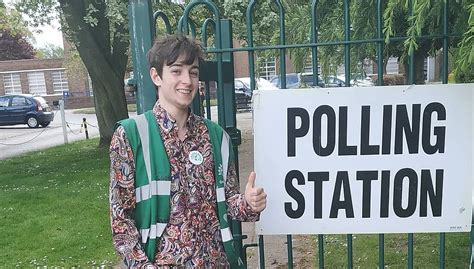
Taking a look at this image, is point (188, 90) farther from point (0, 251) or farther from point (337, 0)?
point (0, 251)

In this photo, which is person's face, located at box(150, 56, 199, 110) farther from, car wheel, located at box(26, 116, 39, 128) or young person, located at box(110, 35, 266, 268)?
car wheel, located at box(26, 116, 39, 128)

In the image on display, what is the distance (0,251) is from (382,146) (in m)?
4.64

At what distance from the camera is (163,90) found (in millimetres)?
2002

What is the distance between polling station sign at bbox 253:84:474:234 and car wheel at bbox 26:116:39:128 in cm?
2187

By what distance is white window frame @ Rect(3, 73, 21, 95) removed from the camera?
138 feet

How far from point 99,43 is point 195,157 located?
1024cm

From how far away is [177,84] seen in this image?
197 cm

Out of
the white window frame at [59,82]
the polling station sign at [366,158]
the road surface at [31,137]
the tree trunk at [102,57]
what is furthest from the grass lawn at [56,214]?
the white window frame at [59,82]

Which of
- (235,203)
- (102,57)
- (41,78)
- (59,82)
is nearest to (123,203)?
(235,203)

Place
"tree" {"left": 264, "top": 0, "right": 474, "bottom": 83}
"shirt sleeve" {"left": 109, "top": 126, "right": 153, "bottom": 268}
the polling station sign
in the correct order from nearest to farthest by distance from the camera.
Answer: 1. "shirt sleeve" {"left": 109, "top": 126, "right": 153, "bottom": 268}
2. "tree" {"left": 264, "top": 0, "right": 474, "bottom": 83}
3. the polling station sign

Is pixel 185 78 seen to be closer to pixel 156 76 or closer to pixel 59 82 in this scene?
pixel 156 76

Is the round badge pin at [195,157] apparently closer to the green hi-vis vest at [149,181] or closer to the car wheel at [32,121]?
the green hi-vis vest at [149,181]

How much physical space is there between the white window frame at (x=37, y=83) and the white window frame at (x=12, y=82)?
961mm

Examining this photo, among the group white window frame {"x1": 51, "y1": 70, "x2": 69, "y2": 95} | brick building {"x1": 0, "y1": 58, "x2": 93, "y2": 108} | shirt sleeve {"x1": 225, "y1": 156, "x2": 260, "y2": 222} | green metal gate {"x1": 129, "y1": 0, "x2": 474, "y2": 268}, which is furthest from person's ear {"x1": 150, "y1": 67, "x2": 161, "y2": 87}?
white window frame {"x1": 51, "y1": 70, "x2": 69, "y2": 95}
